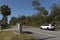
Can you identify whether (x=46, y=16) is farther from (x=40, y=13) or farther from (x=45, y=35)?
(x=45, y=35)

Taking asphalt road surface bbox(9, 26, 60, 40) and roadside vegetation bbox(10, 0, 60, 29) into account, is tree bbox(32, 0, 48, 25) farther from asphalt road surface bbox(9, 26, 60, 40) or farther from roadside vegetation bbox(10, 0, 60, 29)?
asphalt road surface bbox(9, 26, 60, 40)

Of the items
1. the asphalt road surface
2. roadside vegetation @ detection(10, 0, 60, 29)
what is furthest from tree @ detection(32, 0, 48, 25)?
the asphalt road surface

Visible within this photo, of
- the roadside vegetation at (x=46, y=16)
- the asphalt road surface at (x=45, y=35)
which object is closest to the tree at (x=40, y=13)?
the roadside vegetation at (x=46, y=16)

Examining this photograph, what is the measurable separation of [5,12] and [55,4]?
82.4 ft

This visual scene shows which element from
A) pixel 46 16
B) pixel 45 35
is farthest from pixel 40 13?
pixel 45 35

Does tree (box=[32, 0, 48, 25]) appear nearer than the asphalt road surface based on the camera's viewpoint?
No

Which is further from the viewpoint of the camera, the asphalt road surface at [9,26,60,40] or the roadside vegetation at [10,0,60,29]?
the roadside vegetation at [10,0,60,29]

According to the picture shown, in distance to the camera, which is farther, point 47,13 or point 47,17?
point 47,13

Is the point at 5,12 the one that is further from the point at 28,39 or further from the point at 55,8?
the point at 28,39

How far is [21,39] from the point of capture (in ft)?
54.8

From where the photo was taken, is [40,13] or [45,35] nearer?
[45,35]

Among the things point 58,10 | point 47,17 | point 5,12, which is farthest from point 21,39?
point 5,12

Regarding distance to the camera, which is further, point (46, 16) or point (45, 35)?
point (46, 16)

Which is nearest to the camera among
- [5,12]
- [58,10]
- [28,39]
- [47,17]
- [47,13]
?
[28,39]
